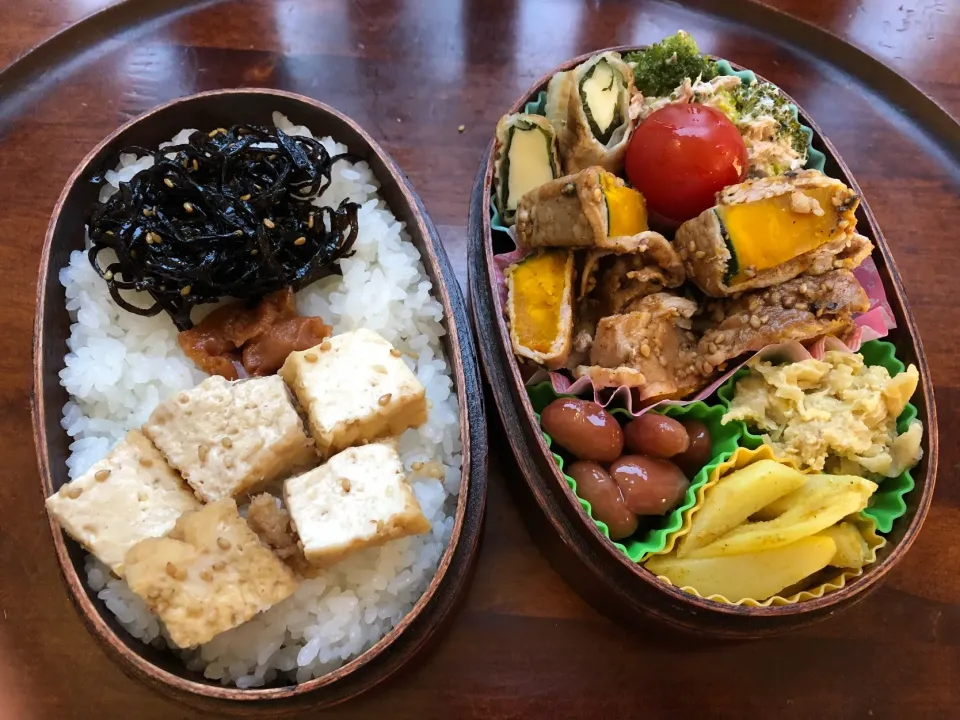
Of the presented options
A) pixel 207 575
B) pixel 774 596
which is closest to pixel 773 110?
pixel 774 596

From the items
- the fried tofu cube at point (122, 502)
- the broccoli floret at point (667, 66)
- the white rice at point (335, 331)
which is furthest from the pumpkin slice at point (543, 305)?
the fried tofu cube at point (122, 502)

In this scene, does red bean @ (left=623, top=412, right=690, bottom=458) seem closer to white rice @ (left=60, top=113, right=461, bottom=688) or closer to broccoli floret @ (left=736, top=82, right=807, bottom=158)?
white rice @ (left=60, top=113, right=461, bottom=688)

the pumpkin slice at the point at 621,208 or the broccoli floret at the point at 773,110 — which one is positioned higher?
the broccoli floret at the point at 773,110

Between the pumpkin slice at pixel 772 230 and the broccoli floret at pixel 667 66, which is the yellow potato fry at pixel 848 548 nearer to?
the pumpkin slice at pixel 772 230

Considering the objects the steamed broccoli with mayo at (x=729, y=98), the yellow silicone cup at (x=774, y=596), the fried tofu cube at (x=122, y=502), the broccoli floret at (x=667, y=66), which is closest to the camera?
the fried tofu cube at (x=122, y=502)

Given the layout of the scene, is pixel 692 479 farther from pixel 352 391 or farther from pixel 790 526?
pixel 352 391

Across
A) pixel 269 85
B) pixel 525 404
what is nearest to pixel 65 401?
pixel 525 404

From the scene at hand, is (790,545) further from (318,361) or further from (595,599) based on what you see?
(318,361)

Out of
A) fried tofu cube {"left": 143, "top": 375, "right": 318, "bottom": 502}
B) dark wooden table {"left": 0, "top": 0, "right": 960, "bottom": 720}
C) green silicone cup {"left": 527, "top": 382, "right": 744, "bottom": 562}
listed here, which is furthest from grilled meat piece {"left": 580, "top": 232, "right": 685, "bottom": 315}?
fried tofu cube {"left": 143, "top": 375, "right": 318, "bottom": 502}
